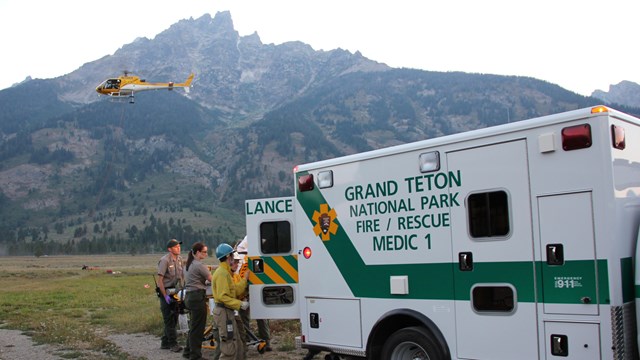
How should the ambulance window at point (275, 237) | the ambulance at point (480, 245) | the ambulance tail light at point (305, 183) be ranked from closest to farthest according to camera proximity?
the ambulance at point (480, 245), the ambulance tail light at point (305, 183), the ambulance window at point (275, 237)

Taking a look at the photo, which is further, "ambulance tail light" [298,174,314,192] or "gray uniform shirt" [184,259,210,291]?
"gray uniform shirt" [184,259,210,291]

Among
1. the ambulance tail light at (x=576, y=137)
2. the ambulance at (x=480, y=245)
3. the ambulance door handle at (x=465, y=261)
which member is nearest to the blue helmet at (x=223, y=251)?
the ambulance at (x=480, y=245)

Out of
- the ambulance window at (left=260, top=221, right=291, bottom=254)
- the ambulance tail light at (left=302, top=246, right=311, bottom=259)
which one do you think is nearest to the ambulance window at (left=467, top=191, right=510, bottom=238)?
the ambulance tail light at (left=302, top=246, right=311, bottom=259)

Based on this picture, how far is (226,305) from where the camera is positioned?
8.71 metres

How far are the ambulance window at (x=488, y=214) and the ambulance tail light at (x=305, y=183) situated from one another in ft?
8.74

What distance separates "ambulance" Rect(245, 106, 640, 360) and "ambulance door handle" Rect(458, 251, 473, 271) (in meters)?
0.01

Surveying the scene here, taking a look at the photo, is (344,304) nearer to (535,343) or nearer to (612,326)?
(535,343)

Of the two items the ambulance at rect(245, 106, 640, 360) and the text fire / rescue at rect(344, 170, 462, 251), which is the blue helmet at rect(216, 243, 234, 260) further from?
the text fire / rescue at rect(344, 170, 462, 251)

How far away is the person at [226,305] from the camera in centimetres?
871

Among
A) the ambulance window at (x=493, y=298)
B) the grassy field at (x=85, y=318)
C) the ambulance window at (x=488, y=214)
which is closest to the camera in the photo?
the ambulance window at (x=493, y=298)

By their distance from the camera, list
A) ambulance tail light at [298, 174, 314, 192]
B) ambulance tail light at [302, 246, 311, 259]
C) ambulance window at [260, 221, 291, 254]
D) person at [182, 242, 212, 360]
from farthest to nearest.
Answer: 1. person at [182, 242, 212, 360]
2. ambulance window at [260, 221, 291, 254]
3. ambulance tail light at [298, 174, 314, 192]
4. ambulance tail light at [302, 246, 311, 259]

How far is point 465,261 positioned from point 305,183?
2.90 m

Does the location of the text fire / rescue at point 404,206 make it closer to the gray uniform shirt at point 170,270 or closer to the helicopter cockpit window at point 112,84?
the gray uniform shirt at point 170,270

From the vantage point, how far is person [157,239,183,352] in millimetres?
11594
